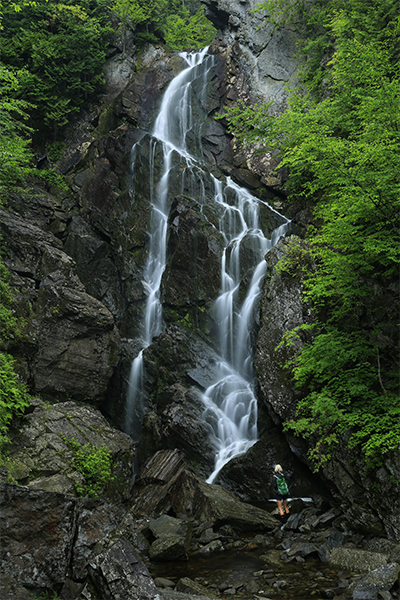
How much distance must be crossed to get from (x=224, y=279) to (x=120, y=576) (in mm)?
14635

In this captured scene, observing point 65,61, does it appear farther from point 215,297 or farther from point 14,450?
point 14,450

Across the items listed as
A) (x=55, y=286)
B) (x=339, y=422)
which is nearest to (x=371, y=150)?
(x=339, y=422)

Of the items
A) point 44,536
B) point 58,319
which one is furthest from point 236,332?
point 44,536

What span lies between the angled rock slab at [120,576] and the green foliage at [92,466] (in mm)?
5181

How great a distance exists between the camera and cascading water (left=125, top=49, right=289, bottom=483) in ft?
50.3

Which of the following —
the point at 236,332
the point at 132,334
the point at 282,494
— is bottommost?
the point at 282,494

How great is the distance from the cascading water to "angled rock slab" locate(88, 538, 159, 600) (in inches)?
354

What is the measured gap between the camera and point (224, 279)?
62.2ft

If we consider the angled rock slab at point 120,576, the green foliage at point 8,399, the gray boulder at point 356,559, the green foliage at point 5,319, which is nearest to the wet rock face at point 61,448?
the green foliage at point 8,399

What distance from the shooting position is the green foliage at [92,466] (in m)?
10.6

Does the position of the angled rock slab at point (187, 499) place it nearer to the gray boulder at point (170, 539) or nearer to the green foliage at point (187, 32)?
the gray boulder at point (170, 539)

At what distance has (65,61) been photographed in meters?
26.6

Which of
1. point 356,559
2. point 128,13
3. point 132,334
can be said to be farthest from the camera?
point 128,13

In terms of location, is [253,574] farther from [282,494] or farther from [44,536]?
[44,536]
